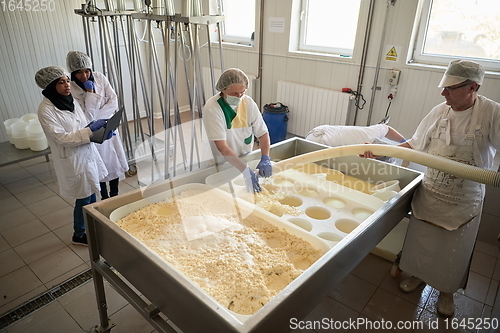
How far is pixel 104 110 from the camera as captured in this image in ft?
8.22

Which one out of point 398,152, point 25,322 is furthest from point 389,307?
point 25,322

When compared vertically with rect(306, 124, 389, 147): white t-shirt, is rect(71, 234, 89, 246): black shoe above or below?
below

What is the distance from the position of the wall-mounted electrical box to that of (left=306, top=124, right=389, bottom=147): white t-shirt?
2.88 ft

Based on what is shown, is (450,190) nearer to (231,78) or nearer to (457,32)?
(231,78)

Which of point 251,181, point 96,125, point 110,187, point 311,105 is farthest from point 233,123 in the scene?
point 311,105

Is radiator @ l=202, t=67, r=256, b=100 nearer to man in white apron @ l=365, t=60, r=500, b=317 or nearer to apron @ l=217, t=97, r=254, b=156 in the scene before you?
apron @ l=217, t=97, r=254, b=156

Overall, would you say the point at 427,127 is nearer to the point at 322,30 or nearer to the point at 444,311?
the point at 444,311

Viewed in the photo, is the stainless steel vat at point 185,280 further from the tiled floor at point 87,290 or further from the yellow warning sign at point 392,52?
the yellow warning sign at point 392,52

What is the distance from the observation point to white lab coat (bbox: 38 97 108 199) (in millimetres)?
1930

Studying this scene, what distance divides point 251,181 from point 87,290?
1.21m

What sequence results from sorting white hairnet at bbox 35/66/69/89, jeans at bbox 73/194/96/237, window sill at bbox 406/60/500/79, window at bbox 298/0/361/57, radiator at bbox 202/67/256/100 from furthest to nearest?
radiator at bbox 202/67/256/100 < window at bbox 298/0/361/57 < window sill at bbox 406/60/500/79 < jeans at bbox 73/194/96/237 < white hairnet at bbox 35/66/69/89

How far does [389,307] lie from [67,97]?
7.48 feet

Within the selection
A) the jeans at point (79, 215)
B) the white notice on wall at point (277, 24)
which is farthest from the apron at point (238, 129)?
the white notice on wall at point (277, 24)

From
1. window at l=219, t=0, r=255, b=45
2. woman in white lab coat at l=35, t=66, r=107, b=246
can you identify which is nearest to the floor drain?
woman in white lab coat at l=35, t=66, r=107, b=246
